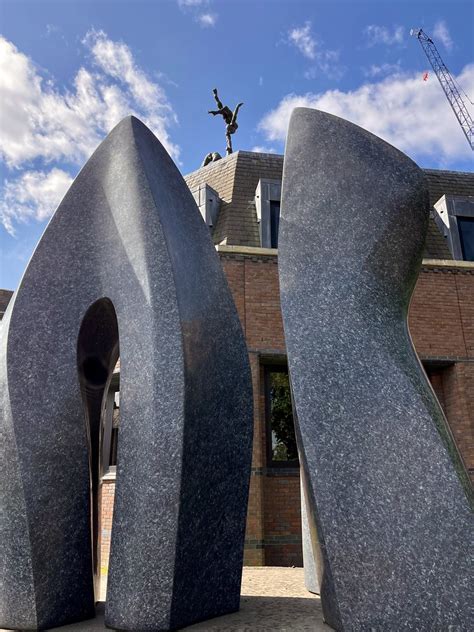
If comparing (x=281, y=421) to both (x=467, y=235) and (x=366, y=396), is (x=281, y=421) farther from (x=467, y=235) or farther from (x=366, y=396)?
(x=366, y=396)

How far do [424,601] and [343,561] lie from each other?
0.47 meters

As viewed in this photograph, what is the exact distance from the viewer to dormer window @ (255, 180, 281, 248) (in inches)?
489

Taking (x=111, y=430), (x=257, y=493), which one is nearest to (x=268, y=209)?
(x=111, y=430)

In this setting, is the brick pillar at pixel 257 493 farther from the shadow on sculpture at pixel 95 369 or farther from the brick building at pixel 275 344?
the shadow on sculpture at pixel 95 369

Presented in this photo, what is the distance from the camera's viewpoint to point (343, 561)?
3.08m

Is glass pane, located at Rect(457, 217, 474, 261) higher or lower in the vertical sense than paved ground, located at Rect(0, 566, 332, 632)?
higher

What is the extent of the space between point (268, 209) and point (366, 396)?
32.4 feet

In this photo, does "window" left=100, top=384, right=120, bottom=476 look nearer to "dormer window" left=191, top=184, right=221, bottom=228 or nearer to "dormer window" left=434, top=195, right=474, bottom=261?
"dormer window" left=191, top=184, right=221, bottom=228

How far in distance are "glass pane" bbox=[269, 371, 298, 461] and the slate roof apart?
3.40 m

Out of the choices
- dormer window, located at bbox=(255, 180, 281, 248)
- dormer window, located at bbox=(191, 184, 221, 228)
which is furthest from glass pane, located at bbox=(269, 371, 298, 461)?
dormer window, located at bbox=(191, 184, 221, 228)

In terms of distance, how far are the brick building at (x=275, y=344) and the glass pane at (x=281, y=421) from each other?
2cm

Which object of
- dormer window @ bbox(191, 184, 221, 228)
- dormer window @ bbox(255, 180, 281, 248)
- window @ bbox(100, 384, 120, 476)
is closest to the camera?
window @ bbox(100, 384, 120, 476)

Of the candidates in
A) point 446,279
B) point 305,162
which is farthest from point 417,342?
point 305,162

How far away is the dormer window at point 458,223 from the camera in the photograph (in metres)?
13.3
